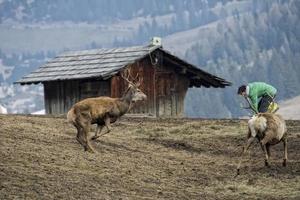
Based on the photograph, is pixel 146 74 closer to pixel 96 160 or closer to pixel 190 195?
pixel 96 160

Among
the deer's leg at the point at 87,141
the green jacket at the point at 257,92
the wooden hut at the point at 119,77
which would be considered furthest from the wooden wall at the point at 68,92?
the deer's leg at the point at 87,141

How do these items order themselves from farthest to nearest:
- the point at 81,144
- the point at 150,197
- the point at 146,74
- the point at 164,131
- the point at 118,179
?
the point at 146,74, the point at 164,131, the point at 81,144, the point at 118,179, the point at 150,197

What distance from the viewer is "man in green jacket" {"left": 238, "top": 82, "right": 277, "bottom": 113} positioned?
20.1 metres

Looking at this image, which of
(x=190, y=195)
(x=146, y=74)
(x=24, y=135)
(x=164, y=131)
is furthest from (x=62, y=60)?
(x=190, y=195)

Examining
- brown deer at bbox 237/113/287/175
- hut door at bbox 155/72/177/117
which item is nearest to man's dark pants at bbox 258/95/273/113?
brown deer at bbox 237/113/287/175

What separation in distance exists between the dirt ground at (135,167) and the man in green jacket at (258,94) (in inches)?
50.4

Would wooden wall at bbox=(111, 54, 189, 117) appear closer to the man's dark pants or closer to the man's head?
the man's dark pants

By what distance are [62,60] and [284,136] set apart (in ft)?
86.4

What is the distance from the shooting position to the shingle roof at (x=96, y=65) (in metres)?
38.8

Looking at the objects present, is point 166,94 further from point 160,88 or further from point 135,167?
point 135,167

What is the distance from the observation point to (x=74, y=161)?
17484mm

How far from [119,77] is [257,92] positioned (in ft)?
62.7

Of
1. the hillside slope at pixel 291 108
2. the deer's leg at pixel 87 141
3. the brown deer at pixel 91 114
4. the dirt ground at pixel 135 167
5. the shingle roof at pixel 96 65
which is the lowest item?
the hillside slope at pixel 291 108

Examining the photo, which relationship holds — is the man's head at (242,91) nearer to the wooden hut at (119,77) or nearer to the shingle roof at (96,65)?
the shingle roof at (96,65)
